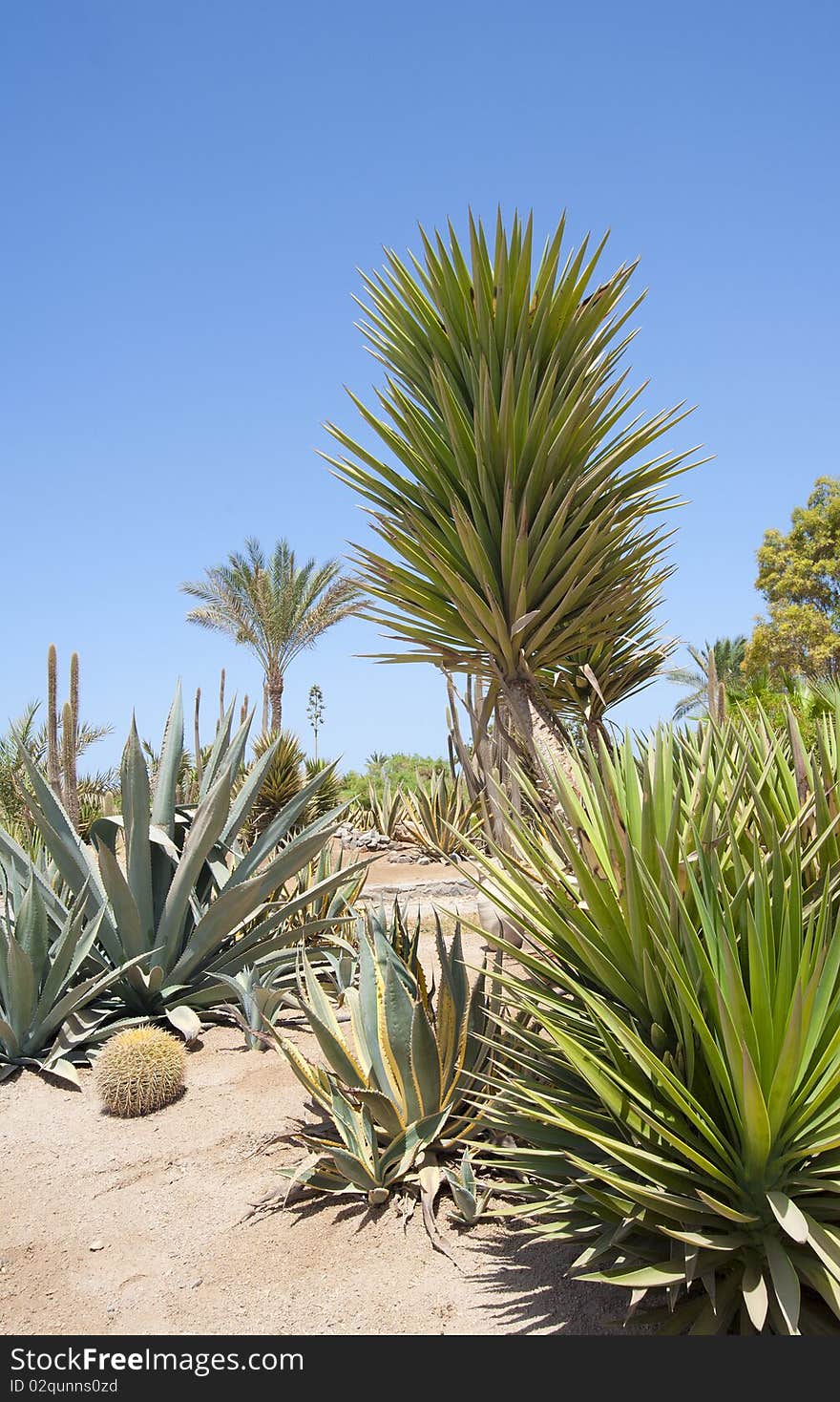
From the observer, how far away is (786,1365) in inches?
68.5

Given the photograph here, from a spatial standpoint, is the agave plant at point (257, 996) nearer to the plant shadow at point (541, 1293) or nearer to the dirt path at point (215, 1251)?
the dirt path at point (215, 1251)

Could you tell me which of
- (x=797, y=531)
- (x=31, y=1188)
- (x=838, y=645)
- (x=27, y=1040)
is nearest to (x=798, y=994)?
(x=31, y=1188)

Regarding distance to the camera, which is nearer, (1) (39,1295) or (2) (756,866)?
(2) (756,866)

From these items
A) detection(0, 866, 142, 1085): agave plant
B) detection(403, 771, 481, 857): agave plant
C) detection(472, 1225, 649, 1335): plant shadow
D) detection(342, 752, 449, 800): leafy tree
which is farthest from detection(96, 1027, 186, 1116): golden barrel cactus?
detection(342, 752, 449, 800): leafy tree

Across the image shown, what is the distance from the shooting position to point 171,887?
4.66m

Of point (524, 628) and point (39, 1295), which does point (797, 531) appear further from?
point (39, 1295)

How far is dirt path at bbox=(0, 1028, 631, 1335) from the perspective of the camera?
2330mm

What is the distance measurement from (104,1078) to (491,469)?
3181mm

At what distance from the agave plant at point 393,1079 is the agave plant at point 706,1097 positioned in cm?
57

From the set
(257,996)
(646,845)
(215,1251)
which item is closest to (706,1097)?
(646,845)

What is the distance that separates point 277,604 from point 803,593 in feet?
50.6

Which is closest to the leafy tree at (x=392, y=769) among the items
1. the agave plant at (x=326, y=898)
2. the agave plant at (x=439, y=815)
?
the agave plant at (x=439, y=815)

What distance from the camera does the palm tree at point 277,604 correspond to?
72.1ft

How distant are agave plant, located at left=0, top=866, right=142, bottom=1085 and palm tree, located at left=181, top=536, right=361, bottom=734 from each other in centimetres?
1755
